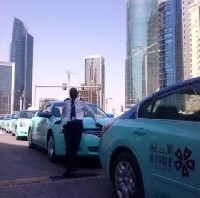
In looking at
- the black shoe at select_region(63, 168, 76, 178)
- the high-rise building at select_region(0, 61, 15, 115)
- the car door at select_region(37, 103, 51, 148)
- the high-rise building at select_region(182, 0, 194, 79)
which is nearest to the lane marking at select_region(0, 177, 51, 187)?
the black shoe at select_region(63, 168, 76, 178)

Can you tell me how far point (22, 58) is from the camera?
103 metres

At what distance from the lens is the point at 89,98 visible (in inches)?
3059

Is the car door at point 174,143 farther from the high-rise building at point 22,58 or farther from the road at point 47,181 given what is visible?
the high-rise building at point 22,58

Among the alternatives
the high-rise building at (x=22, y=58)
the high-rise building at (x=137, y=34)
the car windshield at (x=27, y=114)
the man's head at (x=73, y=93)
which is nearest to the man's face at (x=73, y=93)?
the man's head at (x=73, y=93)

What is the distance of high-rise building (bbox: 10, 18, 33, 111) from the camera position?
319 ft

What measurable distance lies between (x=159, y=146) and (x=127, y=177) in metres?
0.78

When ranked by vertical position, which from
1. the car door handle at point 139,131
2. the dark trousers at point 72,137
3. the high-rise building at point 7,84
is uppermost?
the high-rise building at point 7,84

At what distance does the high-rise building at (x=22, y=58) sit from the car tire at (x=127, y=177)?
306 ft

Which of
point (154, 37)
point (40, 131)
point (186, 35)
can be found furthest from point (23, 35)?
point (40, 131)

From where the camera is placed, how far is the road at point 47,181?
4.90m

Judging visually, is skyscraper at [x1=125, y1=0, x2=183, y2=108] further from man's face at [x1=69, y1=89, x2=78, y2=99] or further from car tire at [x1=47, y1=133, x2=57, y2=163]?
man's face at [x1=69, y1=89, x2=78, y2=99]

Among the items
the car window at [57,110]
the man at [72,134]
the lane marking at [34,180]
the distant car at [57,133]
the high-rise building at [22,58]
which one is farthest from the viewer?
the high-rise building at [22,58]

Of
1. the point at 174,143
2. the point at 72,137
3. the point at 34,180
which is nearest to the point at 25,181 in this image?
the point at 34,180

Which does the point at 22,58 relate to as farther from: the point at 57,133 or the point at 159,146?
the point at 159,146
